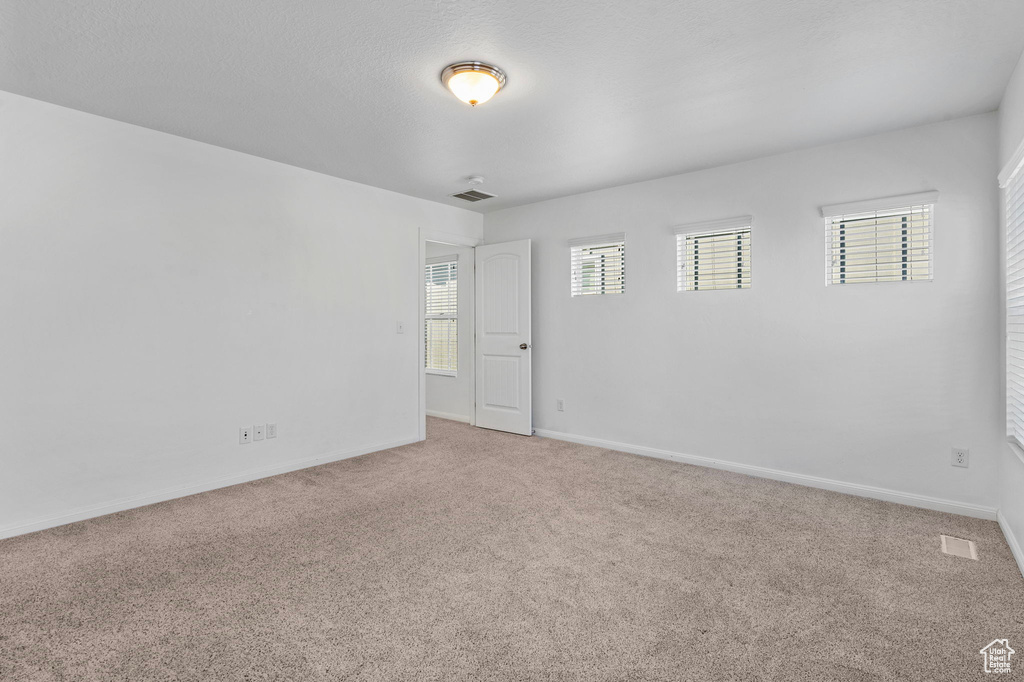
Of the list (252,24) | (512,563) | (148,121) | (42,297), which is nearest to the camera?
(252,24)

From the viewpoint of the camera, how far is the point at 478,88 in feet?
8.55

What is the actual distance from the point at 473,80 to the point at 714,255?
2.66m

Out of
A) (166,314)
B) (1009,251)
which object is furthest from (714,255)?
(166,314)

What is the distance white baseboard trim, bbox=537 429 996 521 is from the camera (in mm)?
3195

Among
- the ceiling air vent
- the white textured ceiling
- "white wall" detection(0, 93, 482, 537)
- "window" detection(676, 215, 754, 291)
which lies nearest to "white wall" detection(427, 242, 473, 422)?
the ceiling air vent

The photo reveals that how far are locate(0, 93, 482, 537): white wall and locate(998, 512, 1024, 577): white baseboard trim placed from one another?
452cm

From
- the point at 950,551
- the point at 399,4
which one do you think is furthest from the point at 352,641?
the point at 950,551

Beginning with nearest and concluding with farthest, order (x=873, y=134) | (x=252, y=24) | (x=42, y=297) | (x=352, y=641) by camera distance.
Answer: (x=352, y=641)
(x=252, y=24)
(x=42, y=297)
(x=873, y=134)

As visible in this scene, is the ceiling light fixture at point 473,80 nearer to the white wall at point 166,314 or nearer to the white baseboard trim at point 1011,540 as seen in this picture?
the white wall at point 166,314

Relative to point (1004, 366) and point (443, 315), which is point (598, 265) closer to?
point (443, 315)

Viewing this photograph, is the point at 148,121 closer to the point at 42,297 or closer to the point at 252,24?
the point at 42,297

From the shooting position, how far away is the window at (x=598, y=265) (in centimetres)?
484

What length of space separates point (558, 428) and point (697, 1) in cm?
401

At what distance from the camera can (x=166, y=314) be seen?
3.44 m
